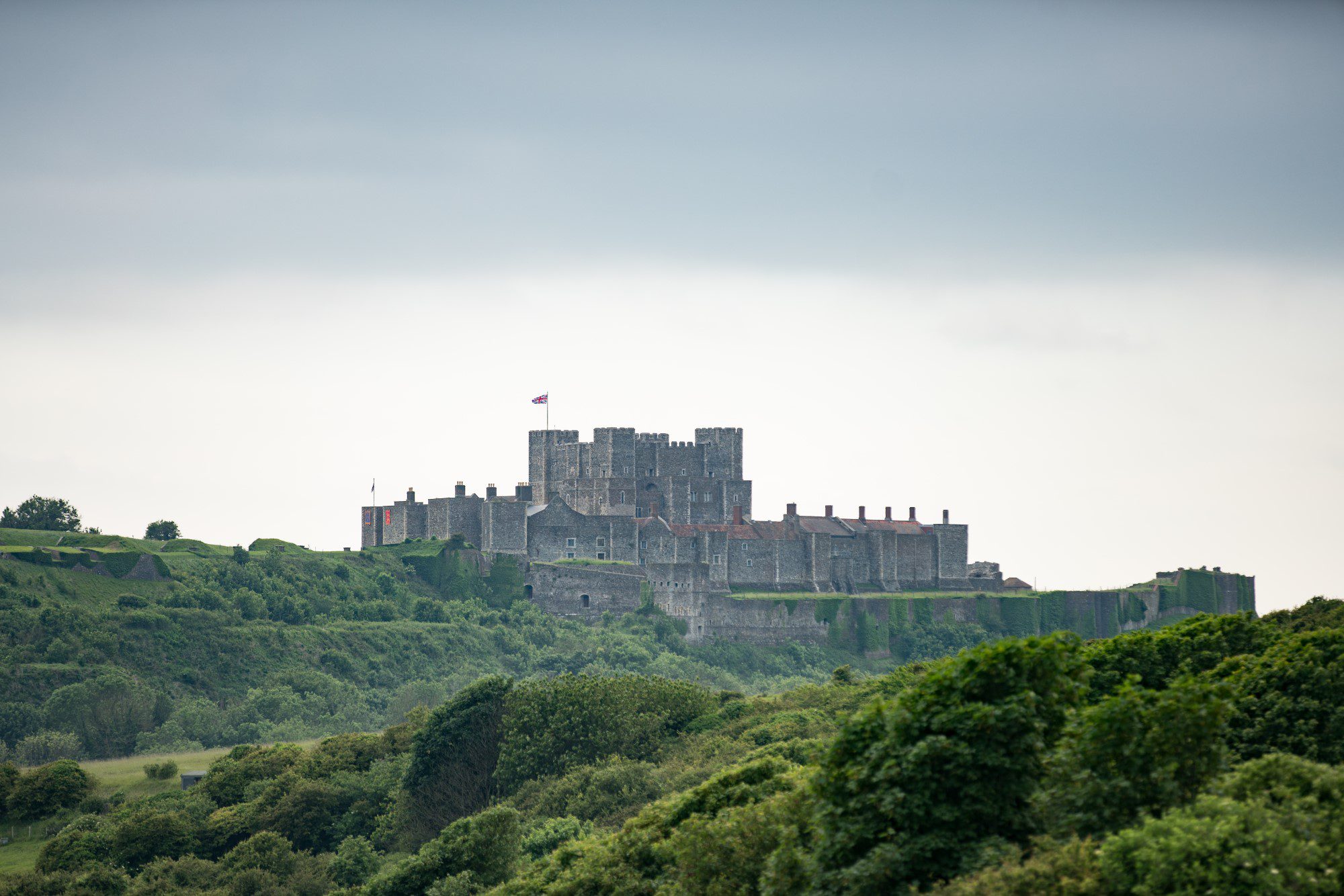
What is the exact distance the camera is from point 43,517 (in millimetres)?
77875

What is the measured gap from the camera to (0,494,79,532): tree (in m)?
77.4

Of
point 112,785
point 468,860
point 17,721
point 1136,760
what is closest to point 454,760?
point 468,860

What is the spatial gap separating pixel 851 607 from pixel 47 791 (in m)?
42.8

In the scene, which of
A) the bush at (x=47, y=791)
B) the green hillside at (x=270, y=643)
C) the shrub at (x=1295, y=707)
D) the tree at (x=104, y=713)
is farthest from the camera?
the green hillside at (x=270, y=643)

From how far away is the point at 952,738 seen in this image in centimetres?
1661

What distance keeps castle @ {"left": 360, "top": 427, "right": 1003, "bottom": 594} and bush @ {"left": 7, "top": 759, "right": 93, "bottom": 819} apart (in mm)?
34705

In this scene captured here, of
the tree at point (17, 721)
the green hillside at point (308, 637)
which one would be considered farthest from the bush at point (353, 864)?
the tree at point (17, 721)

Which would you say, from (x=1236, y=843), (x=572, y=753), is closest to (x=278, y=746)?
(x=572, y=753)

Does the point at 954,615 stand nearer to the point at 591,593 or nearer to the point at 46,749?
the point at 591,593

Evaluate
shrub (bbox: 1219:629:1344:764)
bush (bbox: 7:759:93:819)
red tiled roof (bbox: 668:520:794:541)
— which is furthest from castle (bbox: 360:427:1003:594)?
shrub (bbox: 1219:629:1344:764)

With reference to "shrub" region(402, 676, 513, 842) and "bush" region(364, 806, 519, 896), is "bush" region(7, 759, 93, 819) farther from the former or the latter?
"bush" region(364, 806, 519, 896)

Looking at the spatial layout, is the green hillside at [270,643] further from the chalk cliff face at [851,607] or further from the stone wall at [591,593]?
the chalk cliff face at [851,607]

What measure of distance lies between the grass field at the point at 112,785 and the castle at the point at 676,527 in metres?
24.3

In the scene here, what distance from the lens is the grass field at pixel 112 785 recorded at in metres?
41.8
